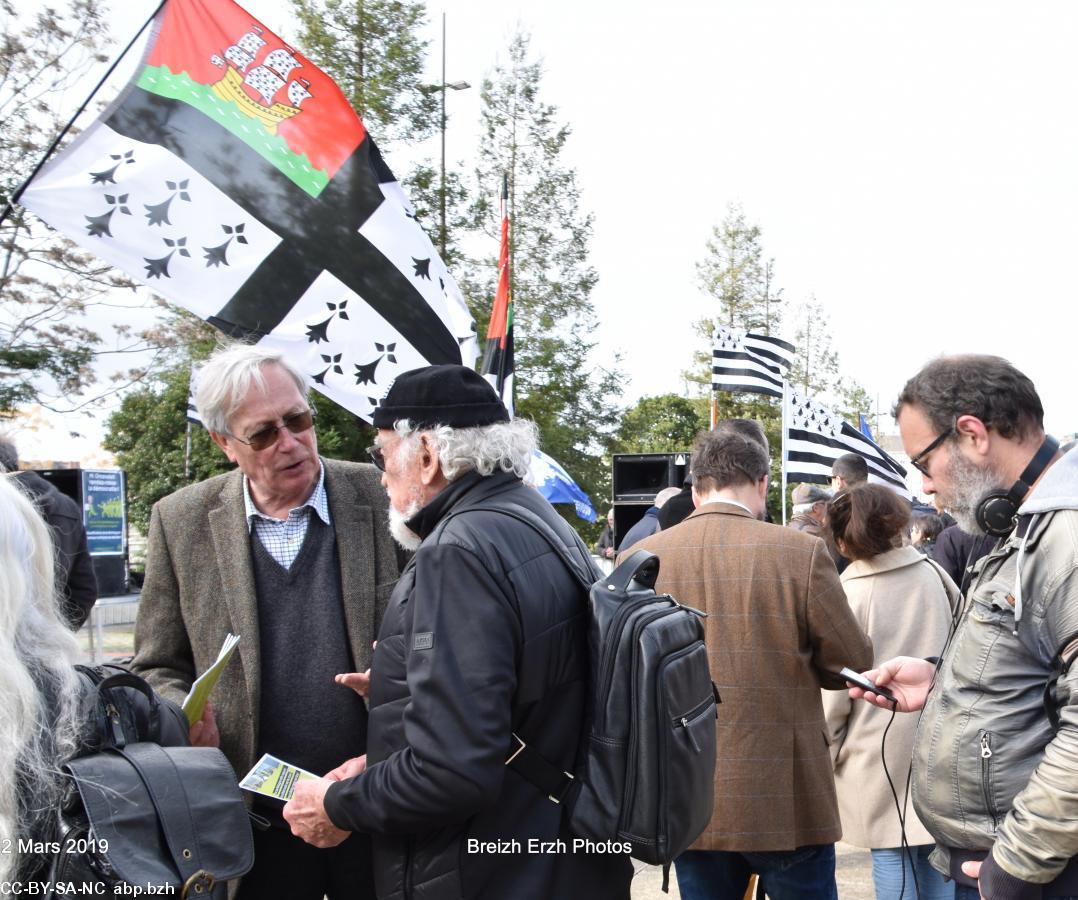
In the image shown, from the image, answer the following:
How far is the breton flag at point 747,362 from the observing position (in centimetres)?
1213

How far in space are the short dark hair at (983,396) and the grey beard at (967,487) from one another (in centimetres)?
9

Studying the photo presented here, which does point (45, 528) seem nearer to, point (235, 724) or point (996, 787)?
point (235, 724)

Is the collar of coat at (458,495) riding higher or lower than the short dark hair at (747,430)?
lower

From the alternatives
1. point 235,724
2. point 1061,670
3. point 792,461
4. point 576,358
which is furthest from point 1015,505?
point 576,358

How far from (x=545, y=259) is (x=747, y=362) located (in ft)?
49.4

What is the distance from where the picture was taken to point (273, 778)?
86.7 inches

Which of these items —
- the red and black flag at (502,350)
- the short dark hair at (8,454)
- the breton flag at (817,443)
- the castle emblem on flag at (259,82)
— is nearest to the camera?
the castle emblem on flag at (259,82)

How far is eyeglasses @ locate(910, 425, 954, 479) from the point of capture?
2.38 m

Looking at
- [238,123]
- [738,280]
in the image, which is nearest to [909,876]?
[238,123]

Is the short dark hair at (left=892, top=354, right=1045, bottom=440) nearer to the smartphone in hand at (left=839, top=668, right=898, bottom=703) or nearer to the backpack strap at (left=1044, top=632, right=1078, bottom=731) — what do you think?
the backpack strap at (left=1044, top=632, right=1078, bottom=731)

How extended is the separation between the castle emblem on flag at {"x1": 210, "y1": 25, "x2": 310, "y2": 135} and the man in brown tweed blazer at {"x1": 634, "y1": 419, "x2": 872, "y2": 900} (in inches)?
91.7

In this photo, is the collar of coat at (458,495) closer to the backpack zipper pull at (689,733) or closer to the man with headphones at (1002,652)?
the backpack zipper pull at (689,733)

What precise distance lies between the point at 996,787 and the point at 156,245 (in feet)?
9.63

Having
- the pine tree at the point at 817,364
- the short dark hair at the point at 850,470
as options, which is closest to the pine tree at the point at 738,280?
the pine tree at the point at 817,364
